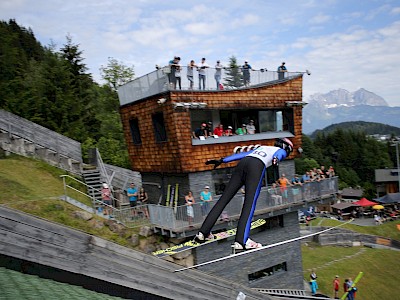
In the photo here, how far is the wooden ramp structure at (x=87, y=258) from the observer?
306 centimetres

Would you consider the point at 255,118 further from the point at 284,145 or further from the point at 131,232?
the point at 284,145

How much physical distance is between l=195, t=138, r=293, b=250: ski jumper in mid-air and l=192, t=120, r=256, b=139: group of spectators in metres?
9.60

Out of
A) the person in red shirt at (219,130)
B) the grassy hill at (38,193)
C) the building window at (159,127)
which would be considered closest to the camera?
the grassy hill at (38,193)

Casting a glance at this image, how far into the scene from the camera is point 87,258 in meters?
3.37

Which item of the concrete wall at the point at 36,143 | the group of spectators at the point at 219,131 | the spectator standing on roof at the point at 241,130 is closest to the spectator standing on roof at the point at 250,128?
the group of spectators at the point at 219,131

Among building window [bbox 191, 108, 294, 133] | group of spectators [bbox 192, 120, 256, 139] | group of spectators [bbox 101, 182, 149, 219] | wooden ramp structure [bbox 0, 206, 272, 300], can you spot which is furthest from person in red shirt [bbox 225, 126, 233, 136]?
wooden ramp structure [bbox 0, 206, 272, 300]

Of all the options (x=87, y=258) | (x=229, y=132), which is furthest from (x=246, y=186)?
(x=229, y=132)

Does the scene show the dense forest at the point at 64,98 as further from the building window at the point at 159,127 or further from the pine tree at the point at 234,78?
the pine tree at the point at 234,78

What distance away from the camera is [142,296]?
3807 mm

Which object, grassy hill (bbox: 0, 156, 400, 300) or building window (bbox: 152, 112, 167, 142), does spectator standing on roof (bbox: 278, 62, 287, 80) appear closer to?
building window (bbox: 152, 112, 167, 142)

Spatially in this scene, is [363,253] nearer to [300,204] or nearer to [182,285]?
[300,204]

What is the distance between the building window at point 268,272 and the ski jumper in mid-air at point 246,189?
38.5ft

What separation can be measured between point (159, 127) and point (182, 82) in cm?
289

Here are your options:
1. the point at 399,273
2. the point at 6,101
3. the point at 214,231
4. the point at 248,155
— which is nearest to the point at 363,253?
the point at 399,273
